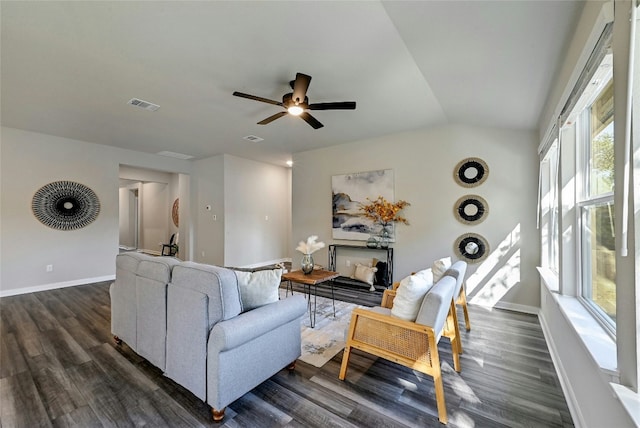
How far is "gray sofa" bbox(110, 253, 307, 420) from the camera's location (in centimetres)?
158

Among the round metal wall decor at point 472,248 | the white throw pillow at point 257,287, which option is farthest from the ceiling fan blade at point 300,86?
the round metal wall decor at point 472,248

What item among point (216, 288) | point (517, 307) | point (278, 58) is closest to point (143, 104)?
point (278, 58)

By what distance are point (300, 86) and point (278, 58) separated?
12.3 inches

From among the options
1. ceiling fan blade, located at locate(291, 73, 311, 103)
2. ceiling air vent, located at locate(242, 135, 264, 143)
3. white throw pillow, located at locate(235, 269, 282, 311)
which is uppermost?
ceiling air vent, located at locate(242, 135, 264, 143)

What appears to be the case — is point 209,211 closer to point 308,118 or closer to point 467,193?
point 308,118

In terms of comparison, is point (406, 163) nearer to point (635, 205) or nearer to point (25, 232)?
point (635, 205)

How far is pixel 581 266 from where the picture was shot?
198 centimetres

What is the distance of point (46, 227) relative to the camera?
14.9 ft

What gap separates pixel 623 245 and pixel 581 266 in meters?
1.36

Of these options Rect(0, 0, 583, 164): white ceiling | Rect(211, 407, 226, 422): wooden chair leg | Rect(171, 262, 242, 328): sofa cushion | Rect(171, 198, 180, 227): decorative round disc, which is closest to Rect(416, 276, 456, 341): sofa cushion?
Rect(171, 262, 242, 328): sofa cushion

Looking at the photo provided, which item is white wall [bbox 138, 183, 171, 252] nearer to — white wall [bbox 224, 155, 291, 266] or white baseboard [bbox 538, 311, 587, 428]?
A: white wall [bbox 224, 155, 291, 266]

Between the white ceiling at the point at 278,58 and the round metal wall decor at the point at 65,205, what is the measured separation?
1210mm

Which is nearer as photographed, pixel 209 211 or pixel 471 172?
pixel 471 172

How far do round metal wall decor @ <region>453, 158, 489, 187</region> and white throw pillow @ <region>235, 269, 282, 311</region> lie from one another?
3.25 m
